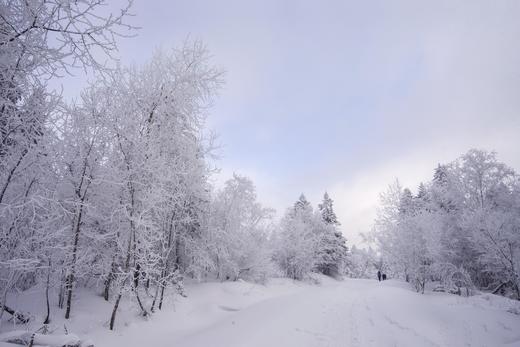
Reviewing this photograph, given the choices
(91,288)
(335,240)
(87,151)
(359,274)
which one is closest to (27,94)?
(87,151)

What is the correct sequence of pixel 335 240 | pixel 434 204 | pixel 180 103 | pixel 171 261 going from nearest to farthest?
pixel 180 103 → pixel 171 261 → pixel 434 204 → pixel 335 240

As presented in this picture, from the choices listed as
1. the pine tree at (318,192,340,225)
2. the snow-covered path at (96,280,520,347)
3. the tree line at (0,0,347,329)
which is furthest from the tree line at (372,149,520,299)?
the pine tree at (318,192,340,225)

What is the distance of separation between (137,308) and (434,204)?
2772cm

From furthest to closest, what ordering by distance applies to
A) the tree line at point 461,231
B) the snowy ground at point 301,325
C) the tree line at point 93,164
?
the tree line at point 461,231
the snowy ground at point 301,325
the tree line at point 93,164

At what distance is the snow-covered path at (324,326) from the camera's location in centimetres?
775

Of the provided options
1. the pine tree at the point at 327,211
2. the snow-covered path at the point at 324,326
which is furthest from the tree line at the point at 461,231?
the pine tree at the point at 327,211

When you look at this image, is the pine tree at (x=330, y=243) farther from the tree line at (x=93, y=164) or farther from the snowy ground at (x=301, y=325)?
the tree line at (x=93, y=164)

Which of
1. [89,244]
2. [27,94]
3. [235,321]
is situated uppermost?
[27,94]

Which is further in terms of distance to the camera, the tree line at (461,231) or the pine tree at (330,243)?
the pine tree at (330,243)

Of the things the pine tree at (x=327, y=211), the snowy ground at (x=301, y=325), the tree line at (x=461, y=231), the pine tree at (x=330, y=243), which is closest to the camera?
the snowy ground at (x=301, y=325)

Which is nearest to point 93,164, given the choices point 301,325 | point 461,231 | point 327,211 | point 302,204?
point 301,325

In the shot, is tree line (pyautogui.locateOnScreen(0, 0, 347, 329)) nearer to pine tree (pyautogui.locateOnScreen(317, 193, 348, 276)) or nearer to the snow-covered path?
the snow-covered path

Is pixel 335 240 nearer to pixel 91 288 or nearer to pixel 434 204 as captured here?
pixel 434 204

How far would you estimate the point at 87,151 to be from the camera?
27.5ft
